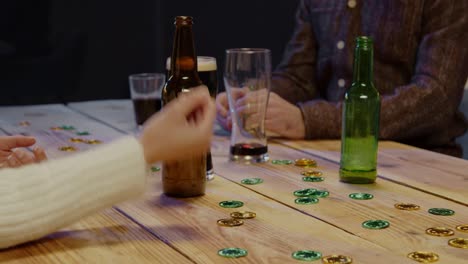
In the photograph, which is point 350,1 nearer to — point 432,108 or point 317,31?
point 317,31

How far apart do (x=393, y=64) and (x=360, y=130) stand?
82 cm

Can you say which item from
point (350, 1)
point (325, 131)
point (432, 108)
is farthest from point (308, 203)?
point (350, 1)

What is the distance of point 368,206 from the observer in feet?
3.95

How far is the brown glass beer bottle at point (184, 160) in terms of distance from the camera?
1267 mm

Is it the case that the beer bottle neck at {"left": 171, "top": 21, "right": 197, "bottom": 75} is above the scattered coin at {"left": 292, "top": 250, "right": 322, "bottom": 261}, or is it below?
above

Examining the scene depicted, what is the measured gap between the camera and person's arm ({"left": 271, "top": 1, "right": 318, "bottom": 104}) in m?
2.34

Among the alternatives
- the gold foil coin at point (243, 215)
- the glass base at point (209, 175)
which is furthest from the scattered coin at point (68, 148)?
the gold foil coin at point (243, 215)

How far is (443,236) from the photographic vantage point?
3.45ft

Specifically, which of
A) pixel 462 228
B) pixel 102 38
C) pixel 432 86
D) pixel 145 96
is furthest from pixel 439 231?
pixel 102 38

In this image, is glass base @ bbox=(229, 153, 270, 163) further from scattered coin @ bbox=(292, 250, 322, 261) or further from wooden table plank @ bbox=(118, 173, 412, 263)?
scattered coin @ bbox=(292, 250, 322, 261)

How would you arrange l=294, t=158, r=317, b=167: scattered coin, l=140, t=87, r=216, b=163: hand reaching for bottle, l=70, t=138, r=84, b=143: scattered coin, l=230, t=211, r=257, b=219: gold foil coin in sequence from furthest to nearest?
1. l=70, t=138, r=84, b=143: scattered coin
2. l=294, t=158, r=317, b=167: scattered coin
3. l=230, t=211, r=257, b=219: gold foil coin
4. l=140, t=87, r=216, b=163: hand reaching for bottle

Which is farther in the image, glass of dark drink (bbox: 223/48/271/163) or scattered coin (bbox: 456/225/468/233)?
glass of dark drink (bbox: 223/48/271/163)

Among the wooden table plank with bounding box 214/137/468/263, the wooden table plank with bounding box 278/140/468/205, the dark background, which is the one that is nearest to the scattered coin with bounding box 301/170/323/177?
the wooden table plank with bounding box 214/137/468/263

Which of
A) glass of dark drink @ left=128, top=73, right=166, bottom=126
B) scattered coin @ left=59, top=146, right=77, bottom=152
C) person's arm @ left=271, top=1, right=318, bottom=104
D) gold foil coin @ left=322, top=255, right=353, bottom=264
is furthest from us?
person's arm @ left=271, top=1, right=318, bottom=104
